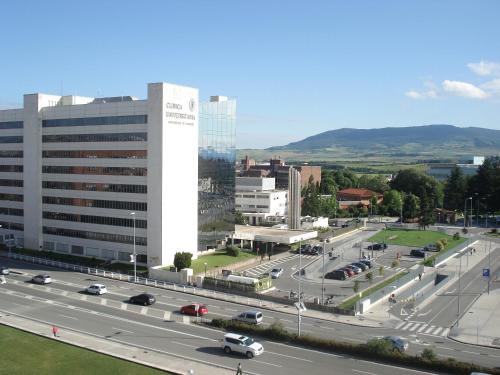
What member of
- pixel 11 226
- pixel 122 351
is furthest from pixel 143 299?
pixel 11 226

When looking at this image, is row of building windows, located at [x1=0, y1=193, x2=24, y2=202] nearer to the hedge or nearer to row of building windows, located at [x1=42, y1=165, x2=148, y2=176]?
row of building windows, located at [x1=42, y1=165, x2=148, y2=176]

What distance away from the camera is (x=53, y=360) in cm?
3606

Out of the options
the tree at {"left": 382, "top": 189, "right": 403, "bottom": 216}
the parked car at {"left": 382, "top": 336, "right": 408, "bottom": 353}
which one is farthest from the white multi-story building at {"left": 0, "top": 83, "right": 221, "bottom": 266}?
the tree at {"left": 382, "top": 189, "right": 403, "bottom": 216}

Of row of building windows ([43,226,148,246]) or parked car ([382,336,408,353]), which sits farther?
row of building windows ([43,226,148,246])

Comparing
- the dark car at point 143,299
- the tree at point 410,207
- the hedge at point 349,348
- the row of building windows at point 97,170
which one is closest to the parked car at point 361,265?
the row of building windows at point 97,170

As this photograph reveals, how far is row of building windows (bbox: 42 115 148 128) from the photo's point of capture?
6856 centimetres

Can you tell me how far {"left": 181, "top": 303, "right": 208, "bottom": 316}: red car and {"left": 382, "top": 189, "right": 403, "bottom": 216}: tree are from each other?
320 feet

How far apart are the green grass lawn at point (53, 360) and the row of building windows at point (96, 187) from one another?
30.1 m

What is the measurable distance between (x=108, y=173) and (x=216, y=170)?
15.0 m

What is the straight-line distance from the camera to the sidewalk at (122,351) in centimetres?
3459

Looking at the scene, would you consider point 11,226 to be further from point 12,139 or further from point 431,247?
point 431,247

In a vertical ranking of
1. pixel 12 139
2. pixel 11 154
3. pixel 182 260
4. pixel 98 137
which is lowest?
pixel 182 260

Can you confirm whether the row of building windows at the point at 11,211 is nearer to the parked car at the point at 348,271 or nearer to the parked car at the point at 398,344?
the parked car at the point at 348,271

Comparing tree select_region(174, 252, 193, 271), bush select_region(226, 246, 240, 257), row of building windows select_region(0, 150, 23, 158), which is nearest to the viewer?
tree select_region(174, 252, 193, 271)
